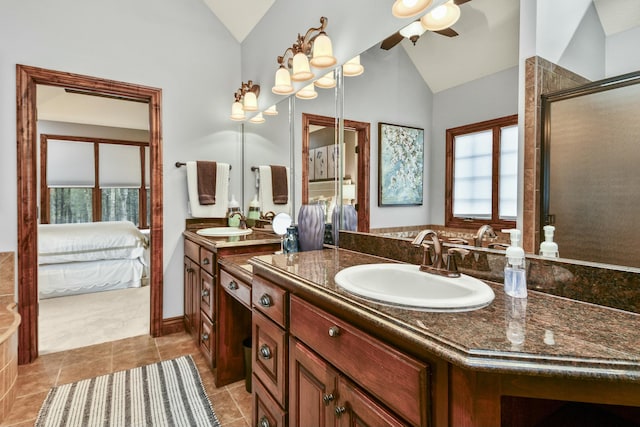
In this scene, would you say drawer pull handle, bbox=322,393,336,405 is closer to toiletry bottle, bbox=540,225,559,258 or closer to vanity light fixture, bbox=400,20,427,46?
toiletry bottle, bbox=540,225,559,258

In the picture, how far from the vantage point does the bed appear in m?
3.68

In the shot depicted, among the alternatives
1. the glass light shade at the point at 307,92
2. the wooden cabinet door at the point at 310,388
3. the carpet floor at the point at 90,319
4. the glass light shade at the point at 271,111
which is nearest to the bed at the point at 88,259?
the carpet floor at the point at 90,319

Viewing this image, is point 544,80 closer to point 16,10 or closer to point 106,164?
point 16,10

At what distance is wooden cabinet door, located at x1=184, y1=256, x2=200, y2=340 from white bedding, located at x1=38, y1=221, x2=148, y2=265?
67.6 inches

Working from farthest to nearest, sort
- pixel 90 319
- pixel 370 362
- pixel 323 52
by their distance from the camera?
1. pixel 90 319
2. pixel 323 52
3. pixel 370 362

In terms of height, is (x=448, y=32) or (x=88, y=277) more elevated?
(x=448, y=32)

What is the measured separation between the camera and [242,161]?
3.21 meters

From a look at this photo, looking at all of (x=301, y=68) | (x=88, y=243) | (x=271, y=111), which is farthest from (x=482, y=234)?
(x=88, y=243)

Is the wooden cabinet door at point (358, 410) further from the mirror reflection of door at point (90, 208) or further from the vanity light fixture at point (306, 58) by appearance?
the mirror reflection of door at point (90, 208)

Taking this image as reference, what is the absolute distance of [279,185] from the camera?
2.54 meters

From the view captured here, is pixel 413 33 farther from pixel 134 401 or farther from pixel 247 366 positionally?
pixel 134 401

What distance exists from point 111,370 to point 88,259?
2145mm

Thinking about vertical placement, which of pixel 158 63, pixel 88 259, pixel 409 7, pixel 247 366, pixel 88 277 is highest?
pixel 158 63

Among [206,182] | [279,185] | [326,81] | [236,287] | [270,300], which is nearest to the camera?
[270,300]
